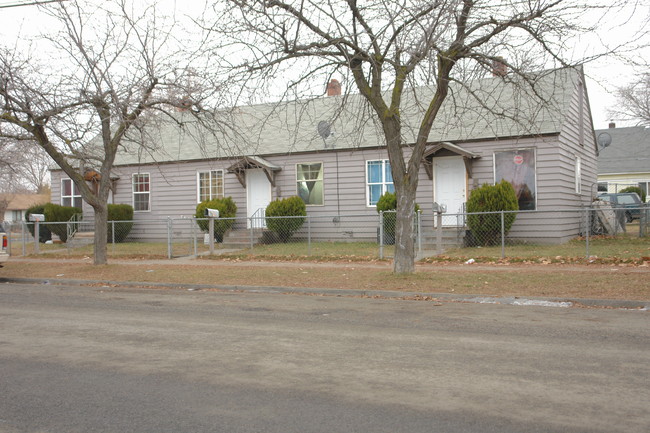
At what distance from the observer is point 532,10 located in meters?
10.4

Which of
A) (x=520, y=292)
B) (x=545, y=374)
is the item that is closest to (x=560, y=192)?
(x=520, y=292)

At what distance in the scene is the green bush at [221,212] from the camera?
21938mm

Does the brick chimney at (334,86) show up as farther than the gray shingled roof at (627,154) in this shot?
No

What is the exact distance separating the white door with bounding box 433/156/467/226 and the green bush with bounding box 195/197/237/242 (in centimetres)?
769

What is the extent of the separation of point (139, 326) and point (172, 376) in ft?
9.39

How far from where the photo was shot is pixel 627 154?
40156mm

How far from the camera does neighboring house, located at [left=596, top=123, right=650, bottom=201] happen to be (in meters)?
38.5

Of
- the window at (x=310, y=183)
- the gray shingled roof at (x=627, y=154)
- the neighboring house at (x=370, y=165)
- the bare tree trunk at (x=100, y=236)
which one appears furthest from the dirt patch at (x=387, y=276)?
the gray shingled roof at (x=627, y=154)

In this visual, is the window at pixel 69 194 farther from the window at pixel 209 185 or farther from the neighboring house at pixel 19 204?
the neighboring house at pixel 19 204

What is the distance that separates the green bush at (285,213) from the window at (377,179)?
2523mm

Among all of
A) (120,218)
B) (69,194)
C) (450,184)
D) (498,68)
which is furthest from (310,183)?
(69,194)

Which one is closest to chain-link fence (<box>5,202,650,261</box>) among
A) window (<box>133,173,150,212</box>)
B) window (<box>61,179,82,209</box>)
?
window (<box>133,173,150,212</box>)

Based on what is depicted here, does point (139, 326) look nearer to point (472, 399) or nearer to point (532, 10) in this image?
point (472, 399)

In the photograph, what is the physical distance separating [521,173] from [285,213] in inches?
321
